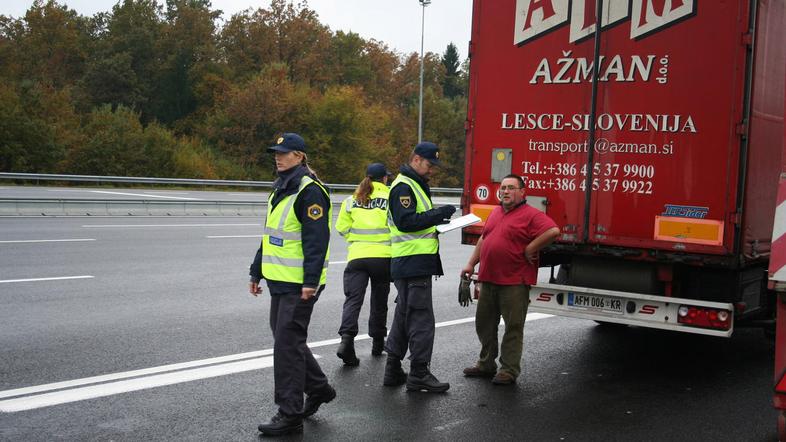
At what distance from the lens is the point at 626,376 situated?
725cm

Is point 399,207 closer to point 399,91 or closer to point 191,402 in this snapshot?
point 191,402

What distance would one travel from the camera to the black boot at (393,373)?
261 inches

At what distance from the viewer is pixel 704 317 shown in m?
6.64

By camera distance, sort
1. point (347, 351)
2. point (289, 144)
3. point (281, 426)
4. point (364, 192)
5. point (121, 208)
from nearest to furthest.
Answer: point (281, 426) → point (289, 144) → point (347, 351) → point (364, 192) → point (121, 208)

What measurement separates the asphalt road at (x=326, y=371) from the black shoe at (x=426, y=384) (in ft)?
0.29

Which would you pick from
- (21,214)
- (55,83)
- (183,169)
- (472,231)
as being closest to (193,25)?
(55,83)

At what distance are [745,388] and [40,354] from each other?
18.5 ft

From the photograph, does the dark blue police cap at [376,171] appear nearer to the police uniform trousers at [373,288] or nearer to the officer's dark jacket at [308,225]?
the police uniform trousers at [373,288]

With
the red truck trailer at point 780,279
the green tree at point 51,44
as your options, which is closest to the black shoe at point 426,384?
the red truck trailer at point 780,279

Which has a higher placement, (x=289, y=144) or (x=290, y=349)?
(x=289, y=144)

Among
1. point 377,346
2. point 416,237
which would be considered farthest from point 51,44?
point 416,237

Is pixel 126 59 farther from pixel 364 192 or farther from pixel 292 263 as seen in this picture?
pixel 292 263

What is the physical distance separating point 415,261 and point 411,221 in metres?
0.31

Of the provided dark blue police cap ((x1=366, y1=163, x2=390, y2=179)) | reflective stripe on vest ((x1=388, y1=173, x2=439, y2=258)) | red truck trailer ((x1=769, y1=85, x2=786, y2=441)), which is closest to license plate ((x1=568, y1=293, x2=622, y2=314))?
reflective stripe on vest ((x1=388, y1=173, x2=439, y2=258))
